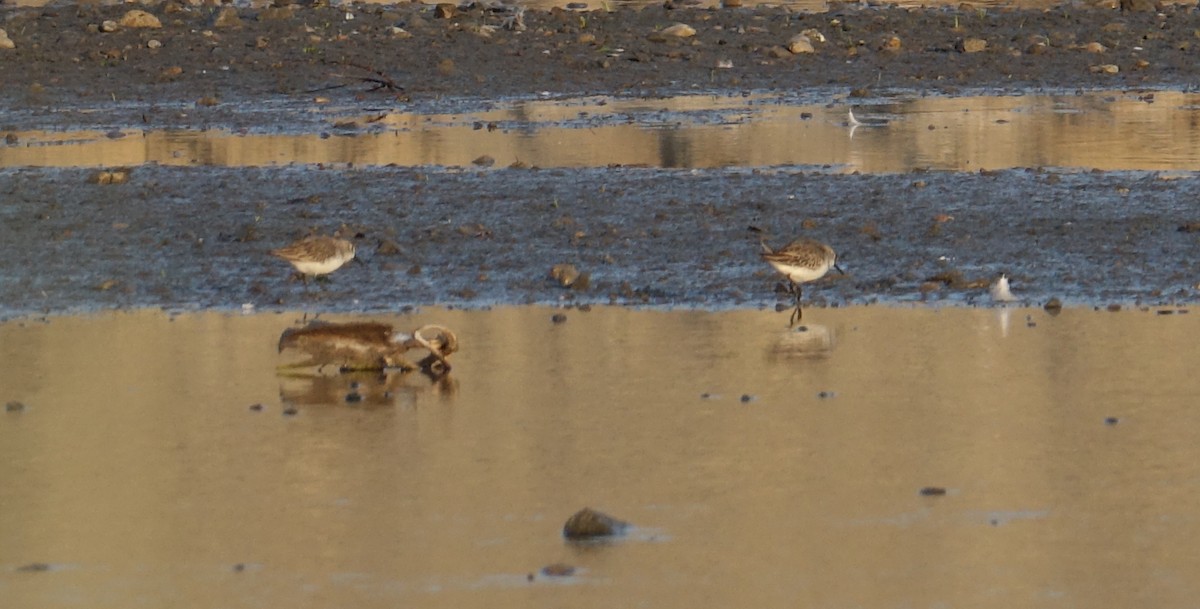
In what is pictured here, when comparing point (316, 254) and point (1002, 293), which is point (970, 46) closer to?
point (1002, 293)

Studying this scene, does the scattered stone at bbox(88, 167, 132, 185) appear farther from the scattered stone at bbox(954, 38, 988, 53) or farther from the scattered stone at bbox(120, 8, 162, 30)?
the scattered stone at bbox(954, 38, 988, 53)

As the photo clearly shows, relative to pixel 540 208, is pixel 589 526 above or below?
above

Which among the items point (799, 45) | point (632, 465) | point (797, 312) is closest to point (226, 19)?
point (799, 45)

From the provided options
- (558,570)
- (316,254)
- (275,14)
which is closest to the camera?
(558,570)

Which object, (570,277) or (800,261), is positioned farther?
(570,277)

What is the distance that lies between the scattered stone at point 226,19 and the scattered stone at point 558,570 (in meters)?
16.7

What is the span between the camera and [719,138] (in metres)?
15.5

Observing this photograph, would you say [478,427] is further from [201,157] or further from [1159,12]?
[1159,12]

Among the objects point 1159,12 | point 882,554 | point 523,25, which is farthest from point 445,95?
point 882,554

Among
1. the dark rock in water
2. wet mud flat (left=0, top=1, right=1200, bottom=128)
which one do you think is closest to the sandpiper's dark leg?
the dark rock in water

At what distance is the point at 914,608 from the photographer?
17.5 ft

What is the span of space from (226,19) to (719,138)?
26.4 ft

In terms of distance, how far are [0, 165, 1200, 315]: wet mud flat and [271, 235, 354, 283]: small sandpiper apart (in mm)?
171

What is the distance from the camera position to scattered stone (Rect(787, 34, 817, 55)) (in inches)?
813
